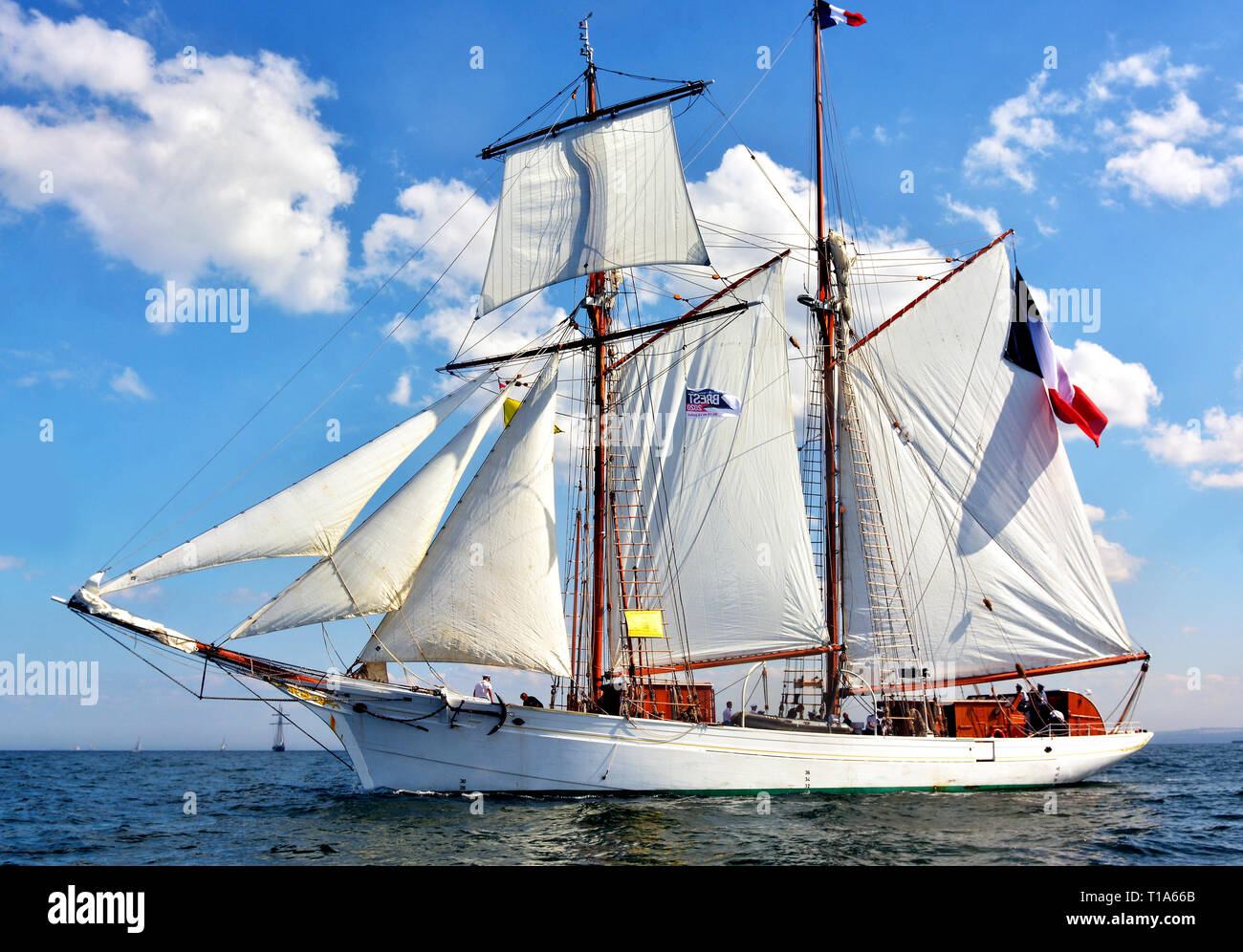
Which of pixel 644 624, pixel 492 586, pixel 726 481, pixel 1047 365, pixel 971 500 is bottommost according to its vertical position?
pixel 644 624

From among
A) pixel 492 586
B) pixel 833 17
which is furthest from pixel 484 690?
pixel 833 17

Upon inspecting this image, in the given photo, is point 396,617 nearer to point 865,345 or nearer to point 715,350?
point 715,350

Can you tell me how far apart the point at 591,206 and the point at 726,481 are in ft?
40.1

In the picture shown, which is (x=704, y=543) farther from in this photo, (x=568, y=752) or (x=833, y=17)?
(x=833, y=17)

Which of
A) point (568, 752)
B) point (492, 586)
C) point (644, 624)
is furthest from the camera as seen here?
point (644, 624)

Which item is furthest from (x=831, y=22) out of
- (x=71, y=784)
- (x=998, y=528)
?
(x=71, y=784)

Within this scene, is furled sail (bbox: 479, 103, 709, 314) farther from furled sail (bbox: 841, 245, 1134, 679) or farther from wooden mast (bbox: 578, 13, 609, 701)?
furled sail (bbox: 841, 245, 1134, 679)

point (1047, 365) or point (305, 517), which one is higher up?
point (1047, 365)

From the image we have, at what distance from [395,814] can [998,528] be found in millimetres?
26294

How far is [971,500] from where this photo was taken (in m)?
38.3

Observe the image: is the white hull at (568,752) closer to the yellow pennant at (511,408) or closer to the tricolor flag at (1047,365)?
the yellow pennant at (511,408)

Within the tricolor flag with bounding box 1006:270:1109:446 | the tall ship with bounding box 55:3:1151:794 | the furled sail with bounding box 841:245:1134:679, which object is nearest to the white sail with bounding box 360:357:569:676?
the tall ship with bounding box 55:3:1151:794

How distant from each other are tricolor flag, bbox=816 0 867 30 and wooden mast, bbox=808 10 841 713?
23 cm
